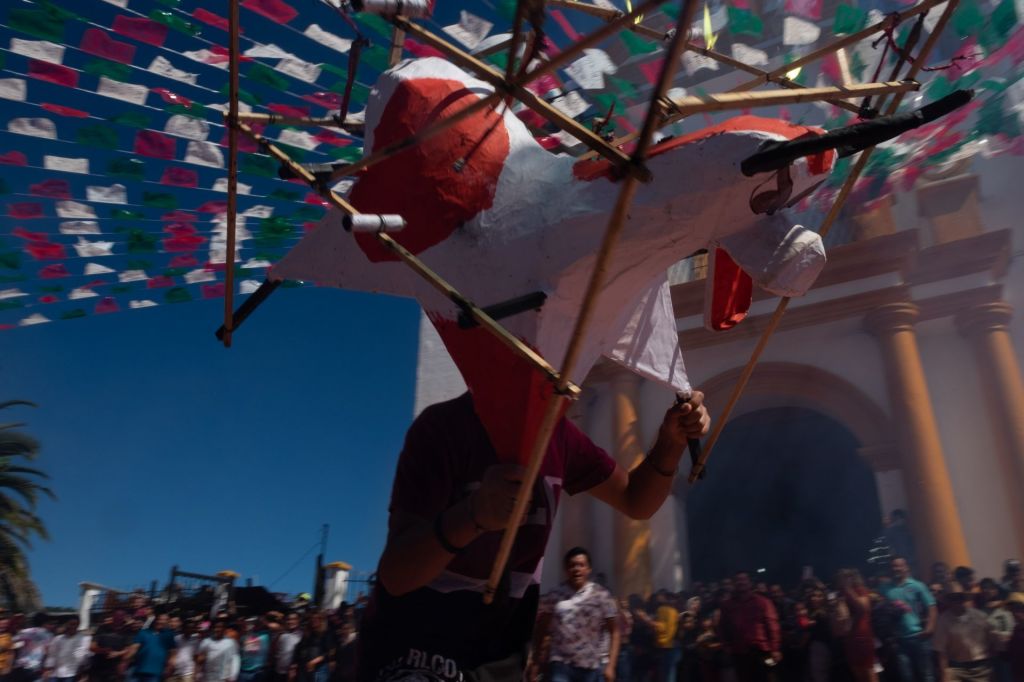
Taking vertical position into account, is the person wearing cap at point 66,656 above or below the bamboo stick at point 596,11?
below

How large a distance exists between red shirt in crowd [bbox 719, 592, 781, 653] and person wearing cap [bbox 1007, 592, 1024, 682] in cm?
144

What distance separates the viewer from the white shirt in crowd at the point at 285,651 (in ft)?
22.9

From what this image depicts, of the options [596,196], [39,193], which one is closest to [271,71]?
[39,193]

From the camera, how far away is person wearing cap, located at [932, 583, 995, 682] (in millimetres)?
5137

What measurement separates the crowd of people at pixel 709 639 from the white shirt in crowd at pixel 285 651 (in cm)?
1

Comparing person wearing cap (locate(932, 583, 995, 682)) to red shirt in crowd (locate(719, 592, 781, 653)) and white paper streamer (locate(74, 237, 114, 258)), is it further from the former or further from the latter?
white paper streamer (locate(74, 237, 114, 258))

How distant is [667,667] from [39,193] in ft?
18.1

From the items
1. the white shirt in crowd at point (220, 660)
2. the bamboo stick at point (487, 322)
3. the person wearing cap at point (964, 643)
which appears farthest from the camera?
the white shirt in crowd at point (220, 660)

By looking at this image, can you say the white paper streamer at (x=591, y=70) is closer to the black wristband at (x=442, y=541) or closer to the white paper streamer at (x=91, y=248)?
the white paper streamer at (x=91, y=248)

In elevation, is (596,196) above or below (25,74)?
below

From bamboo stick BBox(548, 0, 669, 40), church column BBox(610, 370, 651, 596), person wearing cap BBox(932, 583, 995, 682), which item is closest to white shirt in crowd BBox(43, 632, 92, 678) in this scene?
church column BBox(610, 370, 651, 596)

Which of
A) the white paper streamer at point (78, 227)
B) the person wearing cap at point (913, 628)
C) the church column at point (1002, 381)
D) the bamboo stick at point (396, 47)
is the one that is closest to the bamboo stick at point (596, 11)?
the bamboo stick at point (396, 47)

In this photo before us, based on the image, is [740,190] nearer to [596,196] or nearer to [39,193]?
[596,196]

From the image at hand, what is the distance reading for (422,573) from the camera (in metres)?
1.60
